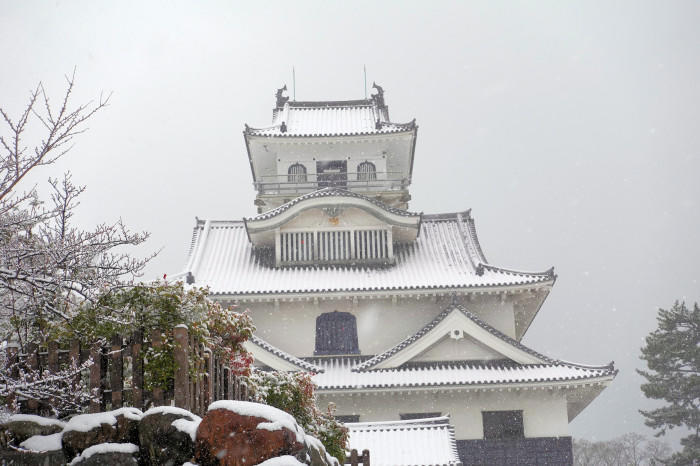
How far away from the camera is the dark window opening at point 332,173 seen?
2933cm

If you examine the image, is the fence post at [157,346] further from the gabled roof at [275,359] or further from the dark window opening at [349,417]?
the dark window opening at [349,417]

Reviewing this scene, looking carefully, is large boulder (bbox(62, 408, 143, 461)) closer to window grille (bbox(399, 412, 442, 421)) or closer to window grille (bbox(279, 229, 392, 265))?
window grille (bbox(399, 412, 442, 421))

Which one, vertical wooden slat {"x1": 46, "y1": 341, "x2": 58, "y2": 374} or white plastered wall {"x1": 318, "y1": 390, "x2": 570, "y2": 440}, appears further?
white plastered wall {"x1": 318, "y1": 390, "x2": 570, "y2": 440}

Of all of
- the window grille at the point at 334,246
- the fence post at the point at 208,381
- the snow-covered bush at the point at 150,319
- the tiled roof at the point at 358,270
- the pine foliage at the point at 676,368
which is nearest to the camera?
the snow-covered bush at the point at 150,319

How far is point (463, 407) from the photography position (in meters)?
20.7

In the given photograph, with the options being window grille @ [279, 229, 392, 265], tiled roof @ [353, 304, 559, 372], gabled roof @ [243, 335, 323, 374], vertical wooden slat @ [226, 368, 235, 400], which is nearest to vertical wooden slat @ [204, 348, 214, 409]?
vertical wooden slat @ [226, 368, 235, 400]

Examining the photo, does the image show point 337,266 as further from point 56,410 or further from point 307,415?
point 56,410

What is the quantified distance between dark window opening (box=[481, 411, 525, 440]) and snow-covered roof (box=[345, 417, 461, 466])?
14.5 feet

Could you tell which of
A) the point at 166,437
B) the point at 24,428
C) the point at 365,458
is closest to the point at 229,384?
the point at 166,437

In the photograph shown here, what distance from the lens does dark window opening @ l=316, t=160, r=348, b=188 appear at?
29328 millimetres

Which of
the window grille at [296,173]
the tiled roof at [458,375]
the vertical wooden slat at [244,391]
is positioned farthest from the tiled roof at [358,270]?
the vertical wooden slat at [244,391]

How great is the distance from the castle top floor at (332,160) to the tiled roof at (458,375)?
396 inches

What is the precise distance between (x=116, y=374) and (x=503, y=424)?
16191 millimetres

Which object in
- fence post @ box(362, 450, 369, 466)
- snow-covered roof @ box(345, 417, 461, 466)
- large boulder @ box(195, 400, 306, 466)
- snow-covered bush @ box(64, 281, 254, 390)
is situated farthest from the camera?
snow-covered roof @ box(345, 417, 461, 466)
